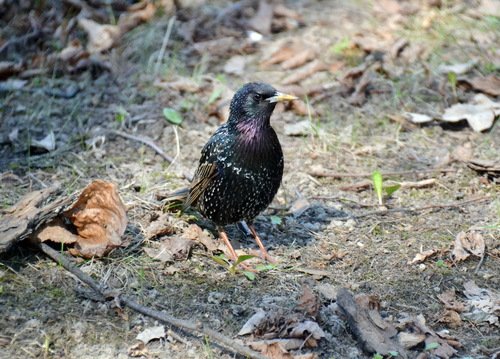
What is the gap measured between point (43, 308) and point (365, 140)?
2997mm

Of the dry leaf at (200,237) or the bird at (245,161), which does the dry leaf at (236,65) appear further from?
the dry leaf at (200,237)

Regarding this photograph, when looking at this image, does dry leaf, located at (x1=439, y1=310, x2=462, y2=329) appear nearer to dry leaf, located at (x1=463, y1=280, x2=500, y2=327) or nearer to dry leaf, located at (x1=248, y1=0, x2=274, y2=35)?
dry leaf, located at (x1=463, y1=280, x2=500, y2=327)

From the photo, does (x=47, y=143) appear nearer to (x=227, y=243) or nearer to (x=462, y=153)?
(x=227, y=243)

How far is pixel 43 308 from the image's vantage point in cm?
380

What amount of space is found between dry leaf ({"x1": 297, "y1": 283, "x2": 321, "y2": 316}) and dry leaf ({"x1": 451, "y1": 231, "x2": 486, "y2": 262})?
1007mm

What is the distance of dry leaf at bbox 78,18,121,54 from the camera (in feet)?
22.6

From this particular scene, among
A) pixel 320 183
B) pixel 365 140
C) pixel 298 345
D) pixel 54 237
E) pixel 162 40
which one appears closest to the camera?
pixel 298 345

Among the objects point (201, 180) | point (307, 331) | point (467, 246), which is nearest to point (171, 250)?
Result: point (201, 180)

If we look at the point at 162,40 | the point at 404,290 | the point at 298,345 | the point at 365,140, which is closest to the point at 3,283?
the point at 298,345

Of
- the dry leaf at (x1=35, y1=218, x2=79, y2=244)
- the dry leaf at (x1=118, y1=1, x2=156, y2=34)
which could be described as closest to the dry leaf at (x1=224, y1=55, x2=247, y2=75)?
the dry leaf at (x1=118, y1=1, x2=156, y2=34)

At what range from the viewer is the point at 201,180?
462 cm

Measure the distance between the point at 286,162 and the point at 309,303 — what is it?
6.40ft

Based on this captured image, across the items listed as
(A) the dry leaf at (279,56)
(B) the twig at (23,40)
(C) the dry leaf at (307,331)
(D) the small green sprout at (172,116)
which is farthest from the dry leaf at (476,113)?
(B) the twig at (23,40)

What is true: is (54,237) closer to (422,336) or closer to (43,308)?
(43,308)
